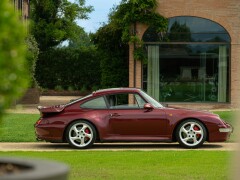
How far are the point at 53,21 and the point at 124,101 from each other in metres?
36.3

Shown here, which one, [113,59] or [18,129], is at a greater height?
[113,59]

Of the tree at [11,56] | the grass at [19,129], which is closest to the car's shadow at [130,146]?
the grass at [19,129]

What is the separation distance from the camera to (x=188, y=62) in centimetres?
2950

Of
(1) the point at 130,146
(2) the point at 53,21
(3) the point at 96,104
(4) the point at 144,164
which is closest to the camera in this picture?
(4) the point at 144,164

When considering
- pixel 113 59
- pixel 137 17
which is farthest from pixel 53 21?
pixel 137 17

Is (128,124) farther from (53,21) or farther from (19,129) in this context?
(53,21)

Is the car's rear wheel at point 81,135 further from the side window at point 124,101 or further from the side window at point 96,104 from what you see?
the side window at point 124,101

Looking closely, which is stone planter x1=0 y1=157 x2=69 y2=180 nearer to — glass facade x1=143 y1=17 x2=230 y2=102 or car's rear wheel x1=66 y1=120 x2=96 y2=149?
car's rear wheel x1=66 y1=120 x2=96 y2=149

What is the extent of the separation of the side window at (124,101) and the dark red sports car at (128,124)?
0.01m

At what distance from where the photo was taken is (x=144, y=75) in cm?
3002

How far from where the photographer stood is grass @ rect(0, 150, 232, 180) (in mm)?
10039

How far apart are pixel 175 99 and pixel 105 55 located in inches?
157

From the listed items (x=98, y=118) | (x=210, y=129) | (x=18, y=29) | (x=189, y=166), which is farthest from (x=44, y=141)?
(x=18, y=29)

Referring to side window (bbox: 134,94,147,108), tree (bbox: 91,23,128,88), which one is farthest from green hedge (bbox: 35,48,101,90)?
side window (bbox: 134,94,147,108)
